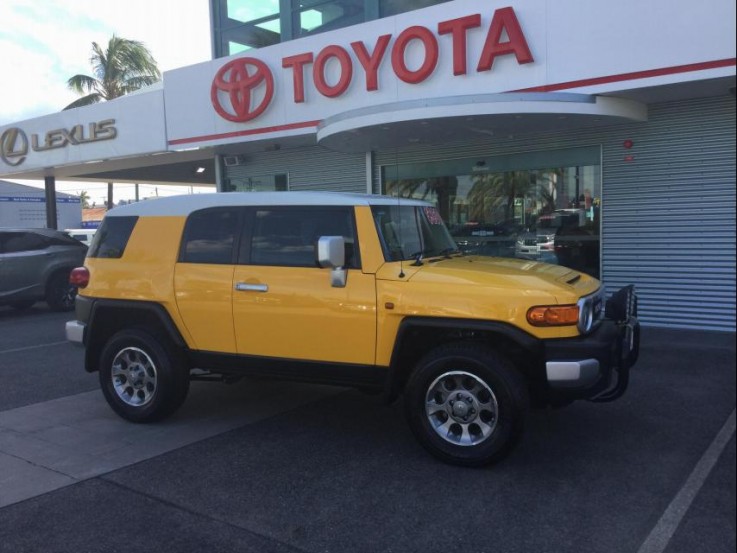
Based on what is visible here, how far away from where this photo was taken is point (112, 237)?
5.80 metres

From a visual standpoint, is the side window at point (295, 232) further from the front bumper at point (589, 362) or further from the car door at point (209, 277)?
the front bumper at point (589, 362)

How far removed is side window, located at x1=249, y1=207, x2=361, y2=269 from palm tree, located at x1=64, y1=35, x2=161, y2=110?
1030 inches

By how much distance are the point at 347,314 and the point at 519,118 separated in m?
5.21

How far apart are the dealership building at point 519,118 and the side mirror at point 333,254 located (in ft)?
Answer: 10.3

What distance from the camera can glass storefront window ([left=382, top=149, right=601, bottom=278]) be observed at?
1002 centimetres

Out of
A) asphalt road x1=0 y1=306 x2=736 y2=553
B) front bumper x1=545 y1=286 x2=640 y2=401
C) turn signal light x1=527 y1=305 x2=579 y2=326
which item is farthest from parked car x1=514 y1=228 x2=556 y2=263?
turn signal light x1=527 y1=305 x2=579 y2=326

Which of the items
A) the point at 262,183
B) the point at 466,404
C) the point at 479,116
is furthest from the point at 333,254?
the point at 262,183

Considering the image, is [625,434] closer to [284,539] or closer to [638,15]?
[284,539]

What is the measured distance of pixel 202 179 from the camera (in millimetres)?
22609

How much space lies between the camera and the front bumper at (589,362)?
4191 mm

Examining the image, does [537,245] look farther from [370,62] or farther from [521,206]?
[370,62]

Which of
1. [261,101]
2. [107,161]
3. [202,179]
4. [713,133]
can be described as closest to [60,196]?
[202,179]

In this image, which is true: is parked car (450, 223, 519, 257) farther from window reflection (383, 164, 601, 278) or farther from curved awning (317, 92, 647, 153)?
curved awning (317, 92, 647, 153)

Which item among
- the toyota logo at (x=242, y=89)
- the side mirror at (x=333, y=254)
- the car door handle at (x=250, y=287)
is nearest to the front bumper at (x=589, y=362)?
the side mirror at (x=333, y=254)
